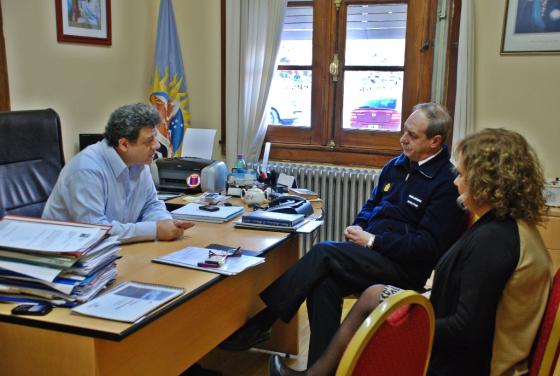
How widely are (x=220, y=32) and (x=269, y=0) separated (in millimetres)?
482

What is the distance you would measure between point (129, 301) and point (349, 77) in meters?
2.75

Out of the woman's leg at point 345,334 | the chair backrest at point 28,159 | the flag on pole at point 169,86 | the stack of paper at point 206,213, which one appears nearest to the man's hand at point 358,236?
the woman's leg at point 345,334

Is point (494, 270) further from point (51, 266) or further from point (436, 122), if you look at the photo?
point (51, 266)

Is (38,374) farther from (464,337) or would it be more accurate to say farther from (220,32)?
(220,32)

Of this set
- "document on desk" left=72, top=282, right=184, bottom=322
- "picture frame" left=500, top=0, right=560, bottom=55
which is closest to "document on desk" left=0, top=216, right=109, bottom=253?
"document on desk" left=72, top=282, right=184, bottom=322

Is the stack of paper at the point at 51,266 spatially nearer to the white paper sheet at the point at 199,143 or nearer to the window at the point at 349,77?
the white paper sheet at the point at 199,143

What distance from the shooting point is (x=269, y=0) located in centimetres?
384

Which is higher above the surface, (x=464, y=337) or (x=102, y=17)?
(x=102, y=17)

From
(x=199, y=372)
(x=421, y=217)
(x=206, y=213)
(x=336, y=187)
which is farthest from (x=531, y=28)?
(x=199, y=372)

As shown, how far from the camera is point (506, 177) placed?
1.51m

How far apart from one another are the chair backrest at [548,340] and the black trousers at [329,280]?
2.71 feet

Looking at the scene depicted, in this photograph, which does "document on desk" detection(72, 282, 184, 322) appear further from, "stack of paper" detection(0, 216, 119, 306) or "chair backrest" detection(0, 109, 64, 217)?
"chair backrest" detection(0, 109, 64, 217)

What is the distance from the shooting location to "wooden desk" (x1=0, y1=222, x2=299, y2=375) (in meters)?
1.40

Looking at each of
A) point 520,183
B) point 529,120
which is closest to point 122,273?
point 520,183
